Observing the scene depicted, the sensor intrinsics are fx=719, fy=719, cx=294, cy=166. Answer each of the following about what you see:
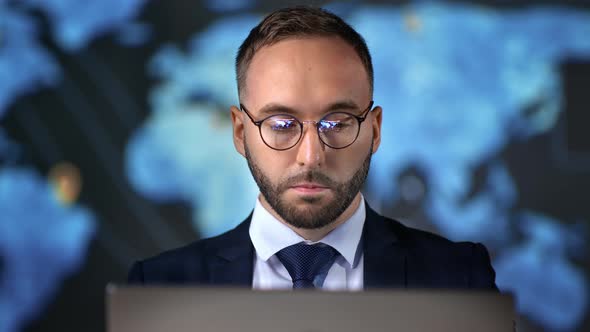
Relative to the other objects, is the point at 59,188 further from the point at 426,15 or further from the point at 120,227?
the point at 426,15

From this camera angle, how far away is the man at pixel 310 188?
4.85 ft

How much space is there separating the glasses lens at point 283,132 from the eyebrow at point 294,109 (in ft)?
0.04

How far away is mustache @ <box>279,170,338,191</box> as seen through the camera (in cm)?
145

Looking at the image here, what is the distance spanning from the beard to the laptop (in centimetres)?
46

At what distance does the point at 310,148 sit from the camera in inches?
56.7

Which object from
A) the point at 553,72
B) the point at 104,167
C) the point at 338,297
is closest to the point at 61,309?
the point at 104,167

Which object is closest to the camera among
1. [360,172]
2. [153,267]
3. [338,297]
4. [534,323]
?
[338,297]

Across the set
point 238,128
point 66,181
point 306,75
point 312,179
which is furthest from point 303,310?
point 66,181

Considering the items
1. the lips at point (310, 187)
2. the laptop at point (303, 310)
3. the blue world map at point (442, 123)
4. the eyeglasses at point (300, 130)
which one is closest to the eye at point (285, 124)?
the eyeglasses at point (300, 130)

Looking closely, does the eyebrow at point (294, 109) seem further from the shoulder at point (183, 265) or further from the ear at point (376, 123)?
the shoulder at point (183, 265)

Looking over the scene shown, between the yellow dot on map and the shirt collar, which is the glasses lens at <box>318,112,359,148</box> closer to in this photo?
the shirt collar

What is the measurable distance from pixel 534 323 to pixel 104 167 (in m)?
2.36

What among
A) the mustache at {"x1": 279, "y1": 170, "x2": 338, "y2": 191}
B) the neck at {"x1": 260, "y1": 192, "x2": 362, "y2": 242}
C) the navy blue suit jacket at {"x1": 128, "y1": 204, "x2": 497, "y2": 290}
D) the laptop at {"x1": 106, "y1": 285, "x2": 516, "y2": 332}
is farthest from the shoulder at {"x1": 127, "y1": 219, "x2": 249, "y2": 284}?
the laptop at {"x1": 106, "y1": 285, "x2": 516, "y2": 332}

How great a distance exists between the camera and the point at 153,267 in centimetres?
172
